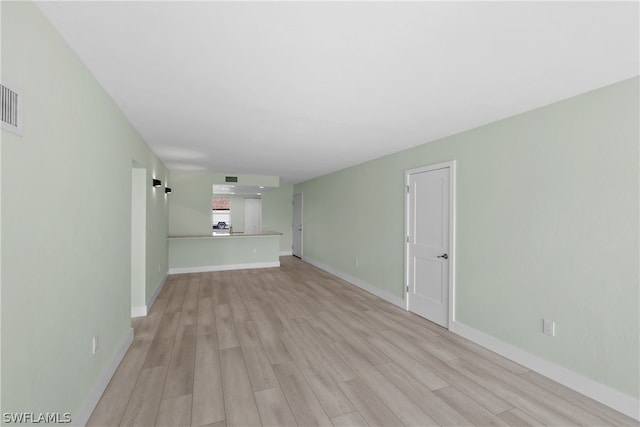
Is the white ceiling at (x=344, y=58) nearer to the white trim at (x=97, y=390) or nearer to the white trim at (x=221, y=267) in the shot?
the white trim at (x=97, y=390)

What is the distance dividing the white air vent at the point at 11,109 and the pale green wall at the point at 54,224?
36 millimetres

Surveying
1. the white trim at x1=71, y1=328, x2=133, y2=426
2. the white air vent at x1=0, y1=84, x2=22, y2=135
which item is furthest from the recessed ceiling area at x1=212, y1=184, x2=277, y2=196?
the white air vent at x1=0, y1=84, x2=22, y2=135

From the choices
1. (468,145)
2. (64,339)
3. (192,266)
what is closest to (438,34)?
(468,145)

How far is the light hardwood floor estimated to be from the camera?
6.51ft

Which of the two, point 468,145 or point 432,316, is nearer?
point 468,145

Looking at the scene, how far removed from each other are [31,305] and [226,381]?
5.10ft

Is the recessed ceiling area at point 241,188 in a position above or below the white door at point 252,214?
above

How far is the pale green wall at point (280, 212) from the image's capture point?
9.00 m

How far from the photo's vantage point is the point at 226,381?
237cm

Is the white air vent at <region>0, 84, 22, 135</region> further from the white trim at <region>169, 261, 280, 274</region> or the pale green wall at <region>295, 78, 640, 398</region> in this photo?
the white trim at <region>169, 261, 280, 274</region>

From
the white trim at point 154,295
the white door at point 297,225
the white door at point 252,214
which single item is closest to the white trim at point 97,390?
the white trim at point 154,295

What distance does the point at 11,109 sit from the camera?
1.13 m

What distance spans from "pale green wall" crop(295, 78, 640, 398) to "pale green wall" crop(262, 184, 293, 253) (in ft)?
19.4

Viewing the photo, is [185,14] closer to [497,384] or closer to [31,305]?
[31,305]
